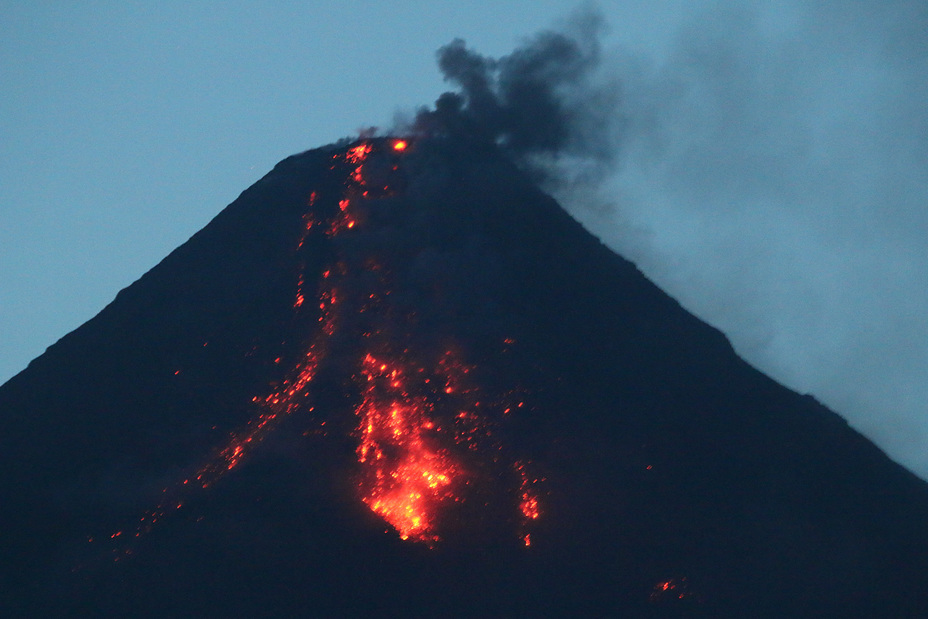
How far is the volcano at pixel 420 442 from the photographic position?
1051 inches

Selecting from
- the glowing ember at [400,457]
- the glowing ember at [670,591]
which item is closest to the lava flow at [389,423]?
the glowing ember at [400,457]

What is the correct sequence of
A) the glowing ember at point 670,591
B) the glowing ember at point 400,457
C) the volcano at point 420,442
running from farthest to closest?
the glowing ember at point 400,457 → the volcano at point 420,442 → the glowing ember at point 670,591

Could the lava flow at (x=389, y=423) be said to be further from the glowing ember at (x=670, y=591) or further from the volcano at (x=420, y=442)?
the glowing ember at (x=670, y=591)

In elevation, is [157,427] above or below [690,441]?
above

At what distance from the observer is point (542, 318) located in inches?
1344

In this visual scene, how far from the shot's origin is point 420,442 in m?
29.9

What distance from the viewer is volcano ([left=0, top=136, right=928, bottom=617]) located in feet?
87.6

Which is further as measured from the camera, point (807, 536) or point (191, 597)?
point (807, 536)

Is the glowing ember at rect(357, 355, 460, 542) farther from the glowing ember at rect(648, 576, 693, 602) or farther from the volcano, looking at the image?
the glowing ember at rect(648, 576, 693, 602)

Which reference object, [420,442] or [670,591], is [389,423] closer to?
[420,442]

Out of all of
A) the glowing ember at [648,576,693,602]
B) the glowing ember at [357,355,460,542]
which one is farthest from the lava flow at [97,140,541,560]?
the glowing ember at [648,576,693,602]

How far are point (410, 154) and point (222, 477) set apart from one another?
15.3 m

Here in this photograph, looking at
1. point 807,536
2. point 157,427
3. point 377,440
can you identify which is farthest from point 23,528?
point 807,536

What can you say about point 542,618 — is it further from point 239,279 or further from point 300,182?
point 300,182
